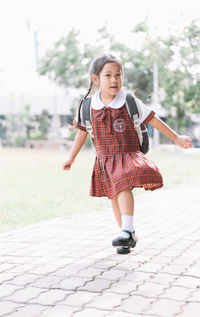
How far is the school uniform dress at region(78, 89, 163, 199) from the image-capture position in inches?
145

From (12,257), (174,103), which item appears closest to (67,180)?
(12,257)

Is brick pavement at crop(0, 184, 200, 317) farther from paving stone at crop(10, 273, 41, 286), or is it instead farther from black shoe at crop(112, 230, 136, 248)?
black shoe at crop(112, 230, 136, 248)

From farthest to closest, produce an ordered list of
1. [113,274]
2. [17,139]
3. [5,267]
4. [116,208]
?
[17,139] < [116,208] < [5,267] < [113,274]

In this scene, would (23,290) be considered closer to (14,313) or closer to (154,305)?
(14,313)

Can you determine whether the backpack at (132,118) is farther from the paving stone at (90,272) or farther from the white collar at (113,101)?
the paving stone at (90,272)

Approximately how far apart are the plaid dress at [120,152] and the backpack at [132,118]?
4cm

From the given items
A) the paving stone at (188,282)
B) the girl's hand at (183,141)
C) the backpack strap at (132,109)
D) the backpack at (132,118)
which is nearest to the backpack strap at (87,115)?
the backpack at (132,118)

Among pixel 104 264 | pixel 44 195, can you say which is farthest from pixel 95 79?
pixel 44 195

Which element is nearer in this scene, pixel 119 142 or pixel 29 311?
pixel 29 311

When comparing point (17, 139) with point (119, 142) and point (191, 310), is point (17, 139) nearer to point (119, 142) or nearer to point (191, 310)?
point (119, 142)

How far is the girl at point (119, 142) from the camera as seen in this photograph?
3.71 metres

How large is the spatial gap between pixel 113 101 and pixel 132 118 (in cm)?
20

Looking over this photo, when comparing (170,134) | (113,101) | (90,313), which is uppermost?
(113,101)

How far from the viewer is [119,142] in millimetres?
3781
